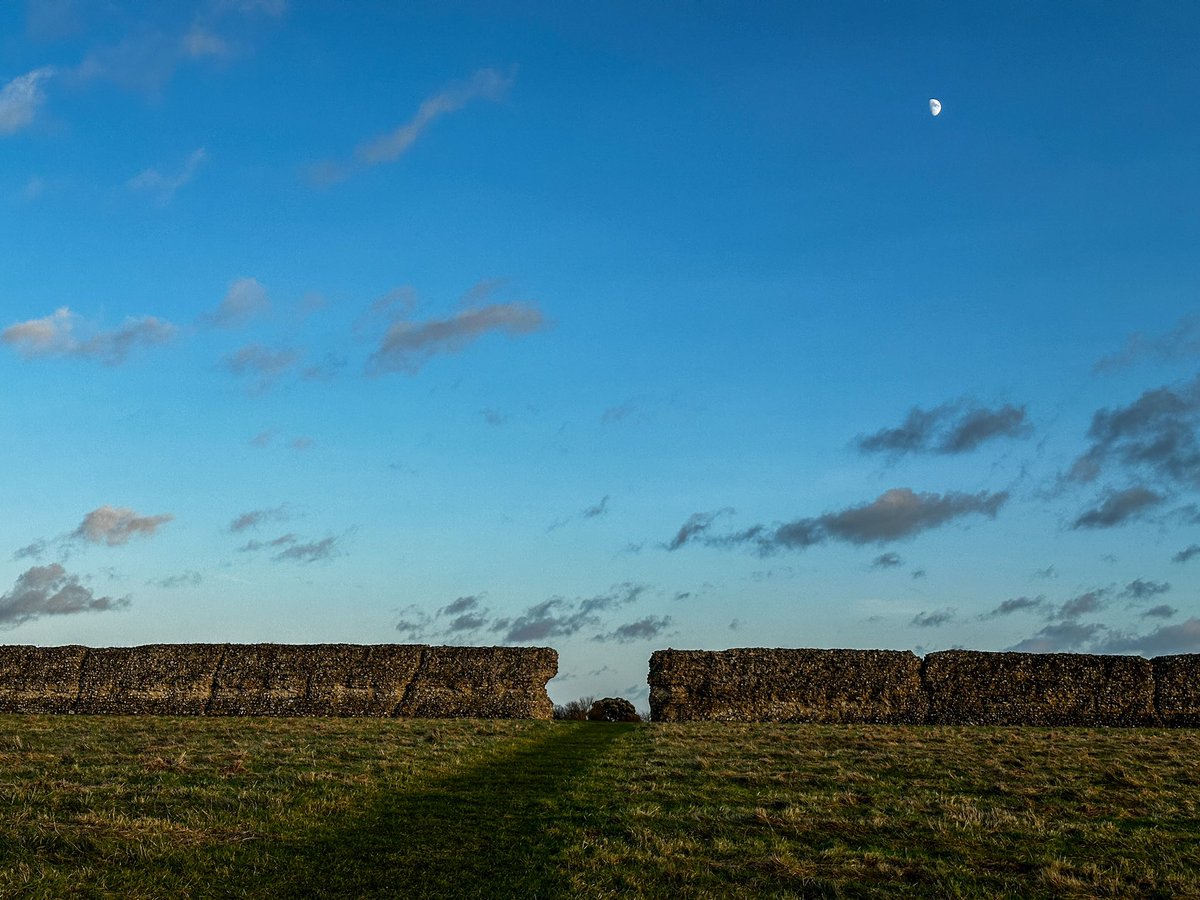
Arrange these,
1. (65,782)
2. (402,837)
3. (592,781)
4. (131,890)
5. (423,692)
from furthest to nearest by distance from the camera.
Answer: (423,692), (592,781), (65,782), (402,837), (131,890)

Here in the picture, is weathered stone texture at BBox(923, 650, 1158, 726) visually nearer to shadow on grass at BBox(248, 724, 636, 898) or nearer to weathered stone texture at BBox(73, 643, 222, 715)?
shadow on grass at BBox(248, 724, 636, 898)

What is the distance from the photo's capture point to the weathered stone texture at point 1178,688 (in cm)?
3042

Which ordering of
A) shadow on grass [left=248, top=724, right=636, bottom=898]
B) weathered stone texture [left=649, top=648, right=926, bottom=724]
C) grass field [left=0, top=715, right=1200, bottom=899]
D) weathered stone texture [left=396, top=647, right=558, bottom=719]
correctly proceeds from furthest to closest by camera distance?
weathered stone texture [left=396, top=647, right=558, bottom=719] → weathered stone texture [left=649, top=648, right=926, bottom=724] → grass field [left=0, top=715, right=1200, bottom=899] → shadow on grass [left=248, top=724, right=636, bottom=898]

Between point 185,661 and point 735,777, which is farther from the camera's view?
point 185,661

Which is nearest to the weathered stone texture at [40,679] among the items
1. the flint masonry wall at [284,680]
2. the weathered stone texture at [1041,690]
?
the flint masonry wall at [284,680]

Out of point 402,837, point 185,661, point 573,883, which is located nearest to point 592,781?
point 402,837

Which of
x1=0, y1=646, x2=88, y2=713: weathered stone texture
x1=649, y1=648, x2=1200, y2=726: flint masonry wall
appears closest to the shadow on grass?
x1=649, y1=648, x2=1200, y2=726: flint masonry wall

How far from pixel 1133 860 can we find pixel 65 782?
559 inches

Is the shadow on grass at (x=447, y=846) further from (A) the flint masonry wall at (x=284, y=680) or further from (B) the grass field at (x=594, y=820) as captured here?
(A) the flint masonry wall at (x=284, y=680)

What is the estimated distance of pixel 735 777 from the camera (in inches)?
655

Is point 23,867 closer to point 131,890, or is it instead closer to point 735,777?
point 131,890

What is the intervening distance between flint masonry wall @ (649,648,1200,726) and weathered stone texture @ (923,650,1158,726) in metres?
0.03

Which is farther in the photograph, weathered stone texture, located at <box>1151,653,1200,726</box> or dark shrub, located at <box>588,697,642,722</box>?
dark shrub, located at <box>588,697,642,722</box>

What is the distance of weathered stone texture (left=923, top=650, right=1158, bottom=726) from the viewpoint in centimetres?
3077
